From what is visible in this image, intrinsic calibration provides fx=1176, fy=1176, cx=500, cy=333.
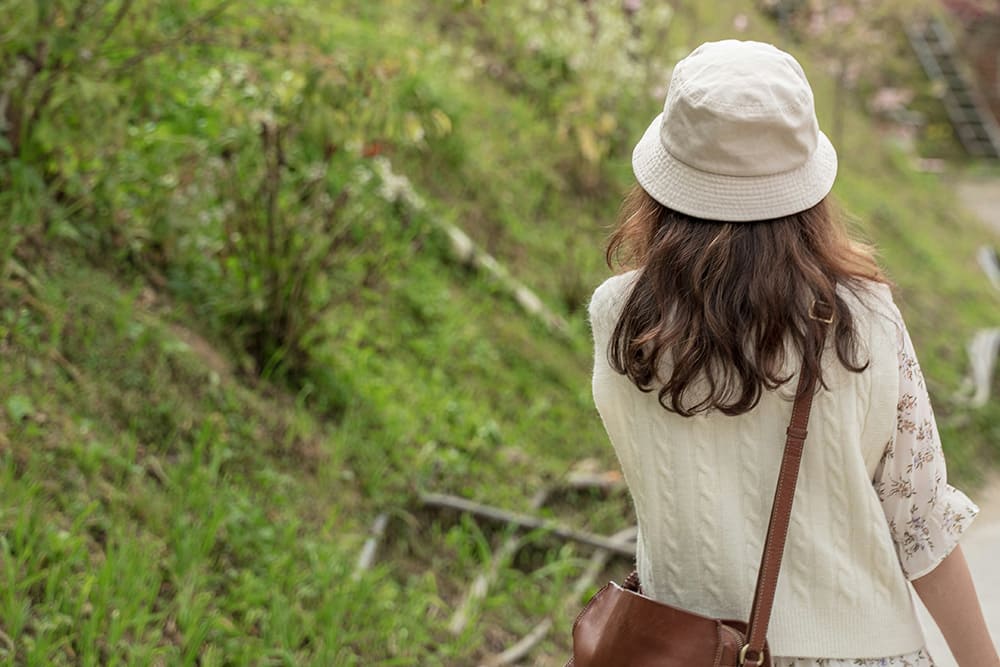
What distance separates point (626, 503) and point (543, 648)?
3.75ft

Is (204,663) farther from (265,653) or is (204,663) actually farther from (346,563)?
(346,563)

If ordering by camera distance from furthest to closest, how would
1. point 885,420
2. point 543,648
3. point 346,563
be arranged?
point 543,648 < point 346,563 < point 885,420

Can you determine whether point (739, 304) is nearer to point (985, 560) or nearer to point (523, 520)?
point (523, 520)

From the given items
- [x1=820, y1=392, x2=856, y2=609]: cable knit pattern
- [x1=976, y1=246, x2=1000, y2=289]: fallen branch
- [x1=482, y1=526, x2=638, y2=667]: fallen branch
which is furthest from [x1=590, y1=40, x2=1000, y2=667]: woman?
[x1=976, y1=246, x2=1000, y2=289]: fallen branch

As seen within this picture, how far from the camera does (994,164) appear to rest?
709 inches

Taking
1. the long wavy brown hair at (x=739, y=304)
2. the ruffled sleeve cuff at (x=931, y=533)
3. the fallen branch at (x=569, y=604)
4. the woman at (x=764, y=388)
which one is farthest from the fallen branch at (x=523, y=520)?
the long wavy brown hair at (x=739, y=304)

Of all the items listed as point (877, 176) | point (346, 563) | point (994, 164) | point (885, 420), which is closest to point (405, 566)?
point (346, 563)

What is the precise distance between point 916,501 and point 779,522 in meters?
0.28

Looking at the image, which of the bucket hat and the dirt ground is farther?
the dirt ground

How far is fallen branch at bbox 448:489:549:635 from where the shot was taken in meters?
4.04

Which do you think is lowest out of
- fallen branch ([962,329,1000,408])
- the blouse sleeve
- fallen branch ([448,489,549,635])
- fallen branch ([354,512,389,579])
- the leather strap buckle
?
fallen branch ([962,329,1000,408])

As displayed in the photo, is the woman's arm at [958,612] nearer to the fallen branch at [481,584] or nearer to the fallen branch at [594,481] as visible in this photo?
the fallen branch at [481,584]

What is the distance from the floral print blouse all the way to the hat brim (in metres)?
0.29

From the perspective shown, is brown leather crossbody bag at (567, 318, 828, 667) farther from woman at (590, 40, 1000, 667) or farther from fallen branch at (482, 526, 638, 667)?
fallen branch at (482, 526, 638, 667)
